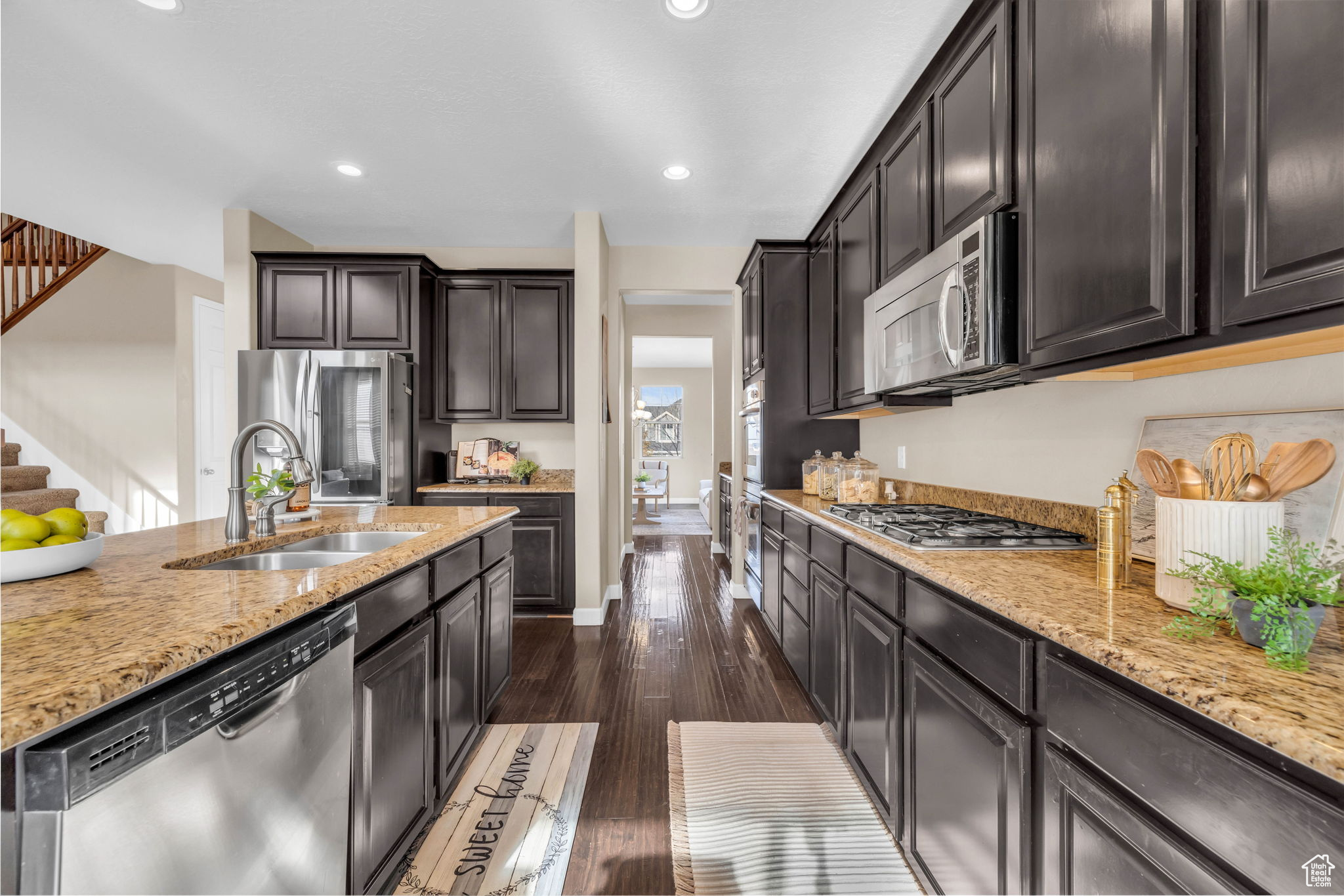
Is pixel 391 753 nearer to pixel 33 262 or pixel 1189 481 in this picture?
pixel 1189 481

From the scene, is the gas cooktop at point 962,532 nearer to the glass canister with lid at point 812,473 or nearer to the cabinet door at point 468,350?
the glass canister with lid at point 812,473

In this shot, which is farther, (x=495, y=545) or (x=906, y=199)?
(x=495, y=545)

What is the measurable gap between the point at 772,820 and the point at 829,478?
68.2 inches

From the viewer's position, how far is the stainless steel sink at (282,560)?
5.06 feet

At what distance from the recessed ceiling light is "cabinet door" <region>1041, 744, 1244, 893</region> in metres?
2.37

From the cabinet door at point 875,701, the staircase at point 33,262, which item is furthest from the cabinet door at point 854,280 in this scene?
the staircase at point 33,262

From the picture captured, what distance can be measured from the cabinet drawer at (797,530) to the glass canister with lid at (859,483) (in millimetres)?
276

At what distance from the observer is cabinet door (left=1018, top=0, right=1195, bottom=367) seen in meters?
1.02

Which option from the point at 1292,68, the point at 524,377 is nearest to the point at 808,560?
the point at 1292,68

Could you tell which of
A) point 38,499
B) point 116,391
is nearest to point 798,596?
point 38,499

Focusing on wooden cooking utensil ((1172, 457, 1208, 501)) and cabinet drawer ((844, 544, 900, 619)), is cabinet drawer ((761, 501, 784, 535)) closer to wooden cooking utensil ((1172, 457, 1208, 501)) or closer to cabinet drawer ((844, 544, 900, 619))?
cabinet drawer ((844, 544, 900, 619))

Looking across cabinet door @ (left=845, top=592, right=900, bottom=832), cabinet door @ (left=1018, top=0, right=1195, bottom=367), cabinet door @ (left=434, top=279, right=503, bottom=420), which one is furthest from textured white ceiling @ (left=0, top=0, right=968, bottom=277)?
cabinet door @ (left=845, top=592, right=900, bottom=832)

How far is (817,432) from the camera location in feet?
12.4

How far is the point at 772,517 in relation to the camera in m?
3.29
